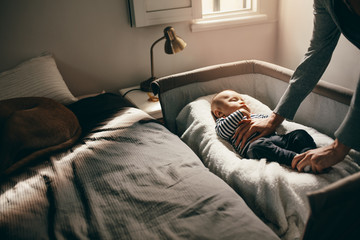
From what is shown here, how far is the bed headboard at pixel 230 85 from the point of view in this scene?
5.09ft

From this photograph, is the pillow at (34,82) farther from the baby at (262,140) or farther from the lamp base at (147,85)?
the baby at (262,140)

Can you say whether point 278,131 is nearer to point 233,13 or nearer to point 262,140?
point 262,140

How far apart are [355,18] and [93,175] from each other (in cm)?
109

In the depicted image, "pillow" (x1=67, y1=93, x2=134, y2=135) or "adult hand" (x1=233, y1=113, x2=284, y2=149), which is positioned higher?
"pillow" (x1=67, y1=93, x2=134, y2=135)

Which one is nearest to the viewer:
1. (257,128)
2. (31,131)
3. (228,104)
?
(31,131)

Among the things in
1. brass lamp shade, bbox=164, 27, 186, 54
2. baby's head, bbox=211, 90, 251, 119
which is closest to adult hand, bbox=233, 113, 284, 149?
baby's head, bbox=211, 90, 251, 119

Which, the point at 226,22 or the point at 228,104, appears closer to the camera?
the point at 228,104

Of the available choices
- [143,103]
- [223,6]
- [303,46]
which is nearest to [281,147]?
[143,103]

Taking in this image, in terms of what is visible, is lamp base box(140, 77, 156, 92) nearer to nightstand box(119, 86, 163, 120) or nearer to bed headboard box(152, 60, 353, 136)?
nightstand box(119, 86, 163, 120)

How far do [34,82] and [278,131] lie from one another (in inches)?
55.6

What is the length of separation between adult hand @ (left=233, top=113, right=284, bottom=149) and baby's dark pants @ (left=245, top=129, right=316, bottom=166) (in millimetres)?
45

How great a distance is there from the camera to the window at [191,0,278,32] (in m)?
2.11

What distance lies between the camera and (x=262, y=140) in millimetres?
1242

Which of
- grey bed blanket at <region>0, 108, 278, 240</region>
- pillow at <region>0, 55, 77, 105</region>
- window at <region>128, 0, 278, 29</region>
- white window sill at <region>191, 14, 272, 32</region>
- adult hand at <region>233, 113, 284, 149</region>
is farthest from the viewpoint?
white window sill at <region>191, 14, 272, 32</region>
